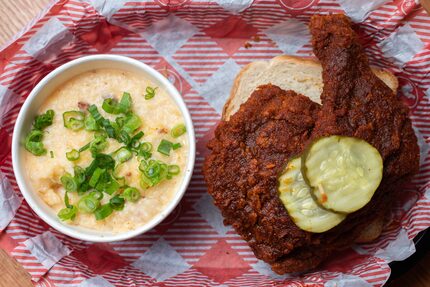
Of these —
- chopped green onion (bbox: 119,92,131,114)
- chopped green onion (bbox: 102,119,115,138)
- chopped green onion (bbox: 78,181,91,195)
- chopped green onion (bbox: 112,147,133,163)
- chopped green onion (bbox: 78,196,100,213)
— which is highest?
chopped green onion (bbox: 119,92,131,114)

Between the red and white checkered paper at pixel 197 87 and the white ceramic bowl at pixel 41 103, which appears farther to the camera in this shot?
the red and white checkered paper at pixel 197 87

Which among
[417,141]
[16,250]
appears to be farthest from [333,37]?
[16,250]

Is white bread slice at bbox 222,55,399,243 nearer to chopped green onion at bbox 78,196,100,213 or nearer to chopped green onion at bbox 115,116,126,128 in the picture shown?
chopped green onion at bbox 115,116,126,128

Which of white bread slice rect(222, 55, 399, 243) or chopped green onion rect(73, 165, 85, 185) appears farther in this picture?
white bread slice rect(222, 55, 399, 243)

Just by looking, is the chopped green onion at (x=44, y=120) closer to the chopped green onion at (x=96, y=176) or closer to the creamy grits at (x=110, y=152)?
the creamy grits at (x=110, y=152)

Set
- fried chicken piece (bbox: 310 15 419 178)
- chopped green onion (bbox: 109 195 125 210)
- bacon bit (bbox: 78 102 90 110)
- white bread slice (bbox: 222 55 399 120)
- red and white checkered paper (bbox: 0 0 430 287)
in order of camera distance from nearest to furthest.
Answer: fried chicken piece (bbox: 310 15 419 178) < chopped green onion (bbox: 109 195 125 210) < bacon bit (bbox: 78 102 90 110) < red and white checkered paper (bbox: 0 0 430 287) < white bread slice (bbox: 222 55 399 120)

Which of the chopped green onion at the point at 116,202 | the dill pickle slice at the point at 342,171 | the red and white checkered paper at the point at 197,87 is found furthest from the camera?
the red and white checkered paper at the point at 197,87

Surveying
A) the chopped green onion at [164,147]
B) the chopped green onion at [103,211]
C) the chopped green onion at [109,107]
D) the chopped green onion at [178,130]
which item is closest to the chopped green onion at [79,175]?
the chopped green onion at [103,211]

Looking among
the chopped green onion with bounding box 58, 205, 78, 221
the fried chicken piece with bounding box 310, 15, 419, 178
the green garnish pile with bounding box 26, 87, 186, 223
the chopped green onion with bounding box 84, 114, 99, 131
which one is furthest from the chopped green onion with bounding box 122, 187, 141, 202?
the fried chicken piece with bounding box 310, 15, 419, 178

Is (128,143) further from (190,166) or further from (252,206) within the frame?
(252,206)
